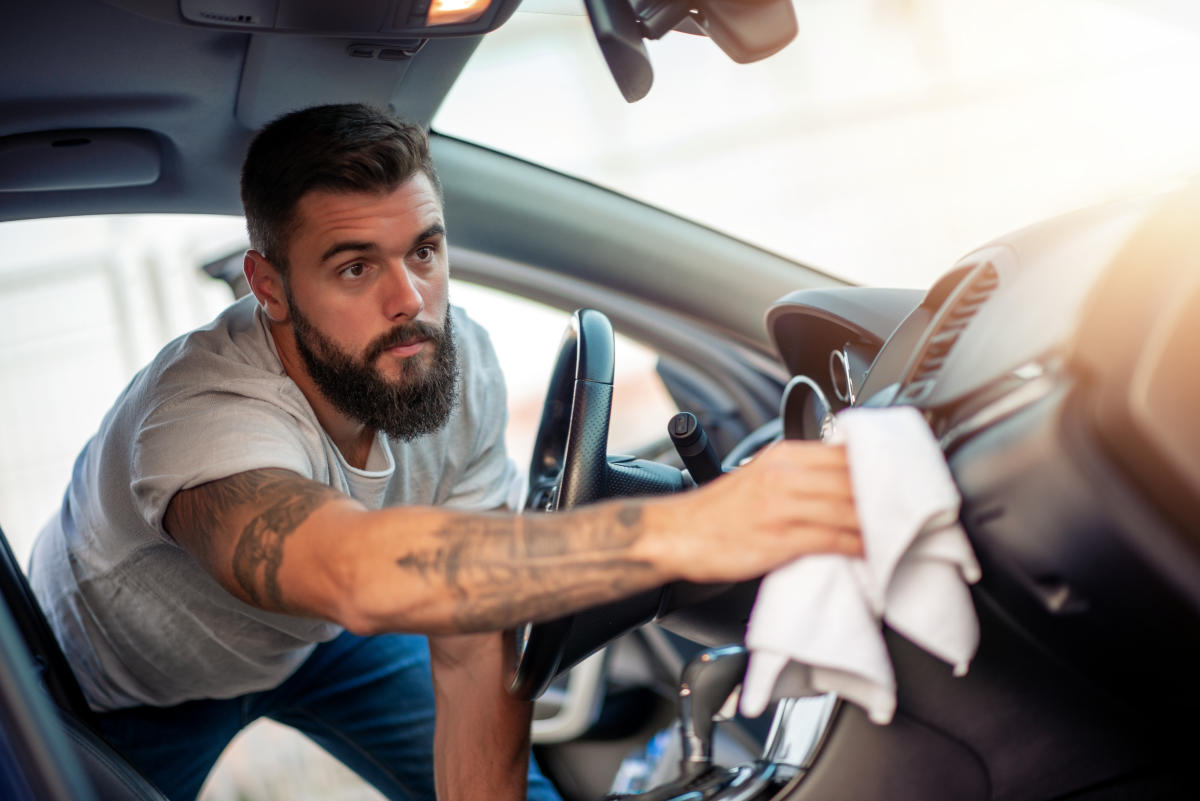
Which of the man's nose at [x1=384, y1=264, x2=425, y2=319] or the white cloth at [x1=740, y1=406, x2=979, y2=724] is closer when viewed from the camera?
the white cloth at [x1=740, y1=406, x2=979, y2=724]

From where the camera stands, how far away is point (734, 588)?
53.0 inches

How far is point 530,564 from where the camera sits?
2.72 feet

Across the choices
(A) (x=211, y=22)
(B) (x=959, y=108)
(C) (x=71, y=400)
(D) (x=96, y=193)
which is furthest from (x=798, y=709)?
(B) (x=959, y=108)

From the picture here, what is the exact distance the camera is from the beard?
1.47 meters

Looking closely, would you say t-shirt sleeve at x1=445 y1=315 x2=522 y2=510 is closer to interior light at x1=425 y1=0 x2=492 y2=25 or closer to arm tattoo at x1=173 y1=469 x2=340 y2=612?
interior light at x1=425 y1=0 x2=492 y2=25

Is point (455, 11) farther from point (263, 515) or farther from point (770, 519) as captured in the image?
point (770, 519)

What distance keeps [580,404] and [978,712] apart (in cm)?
55

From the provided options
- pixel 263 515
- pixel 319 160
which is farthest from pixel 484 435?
pixel 263 515

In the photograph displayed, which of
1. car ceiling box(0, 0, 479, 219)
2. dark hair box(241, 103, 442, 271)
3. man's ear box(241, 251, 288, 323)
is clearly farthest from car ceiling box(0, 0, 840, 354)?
man's ear box(241, 251, 288, 323)

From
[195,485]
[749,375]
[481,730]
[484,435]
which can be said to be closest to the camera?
[195,485]

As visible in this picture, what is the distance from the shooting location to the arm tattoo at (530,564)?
2.67ft

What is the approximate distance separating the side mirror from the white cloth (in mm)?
616

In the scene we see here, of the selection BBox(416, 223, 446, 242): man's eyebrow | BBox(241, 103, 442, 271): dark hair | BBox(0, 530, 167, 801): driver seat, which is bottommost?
BBox(0, 530, 167, 801): driver seat

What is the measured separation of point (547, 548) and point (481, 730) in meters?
0.91
